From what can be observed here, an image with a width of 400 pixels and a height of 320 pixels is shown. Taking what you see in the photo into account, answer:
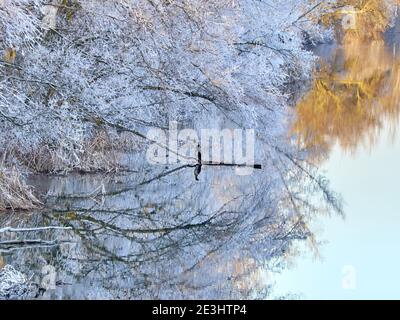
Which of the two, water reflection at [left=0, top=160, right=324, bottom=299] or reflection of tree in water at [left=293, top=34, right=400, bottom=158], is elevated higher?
reflection of tree in water at [left=293, top=34, right=400, bottom=158]

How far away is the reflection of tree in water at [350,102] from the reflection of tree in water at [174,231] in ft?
9.81

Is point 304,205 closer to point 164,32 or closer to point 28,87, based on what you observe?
point 164,32

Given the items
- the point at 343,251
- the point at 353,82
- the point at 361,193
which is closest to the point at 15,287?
the point at 343,251

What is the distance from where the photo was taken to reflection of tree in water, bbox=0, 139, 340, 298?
5250mm

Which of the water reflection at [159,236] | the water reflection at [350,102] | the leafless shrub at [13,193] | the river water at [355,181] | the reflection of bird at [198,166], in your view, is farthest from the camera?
the water reflection at [350,102]

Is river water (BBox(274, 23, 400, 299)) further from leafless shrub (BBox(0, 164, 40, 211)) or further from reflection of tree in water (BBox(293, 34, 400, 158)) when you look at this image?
leafless shrub (BBox(0, 164, 40, 211))

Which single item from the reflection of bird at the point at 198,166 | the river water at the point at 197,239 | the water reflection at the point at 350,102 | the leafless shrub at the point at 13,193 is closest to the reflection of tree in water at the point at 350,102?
the water reflection at the point at 350,102

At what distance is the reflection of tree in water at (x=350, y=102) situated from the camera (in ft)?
39.3

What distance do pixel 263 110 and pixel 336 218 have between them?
136 inches

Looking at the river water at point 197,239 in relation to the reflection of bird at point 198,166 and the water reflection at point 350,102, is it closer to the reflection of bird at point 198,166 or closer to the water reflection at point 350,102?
the reflection of bird at point 198,166

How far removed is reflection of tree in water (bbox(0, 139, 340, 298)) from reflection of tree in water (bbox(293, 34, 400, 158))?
2991mm

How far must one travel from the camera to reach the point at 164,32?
8031 mm

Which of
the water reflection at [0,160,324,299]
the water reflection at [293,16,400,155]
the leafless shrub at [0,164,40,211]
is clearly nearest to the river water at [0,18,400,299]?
the water reflection at [0,160,324,299]
